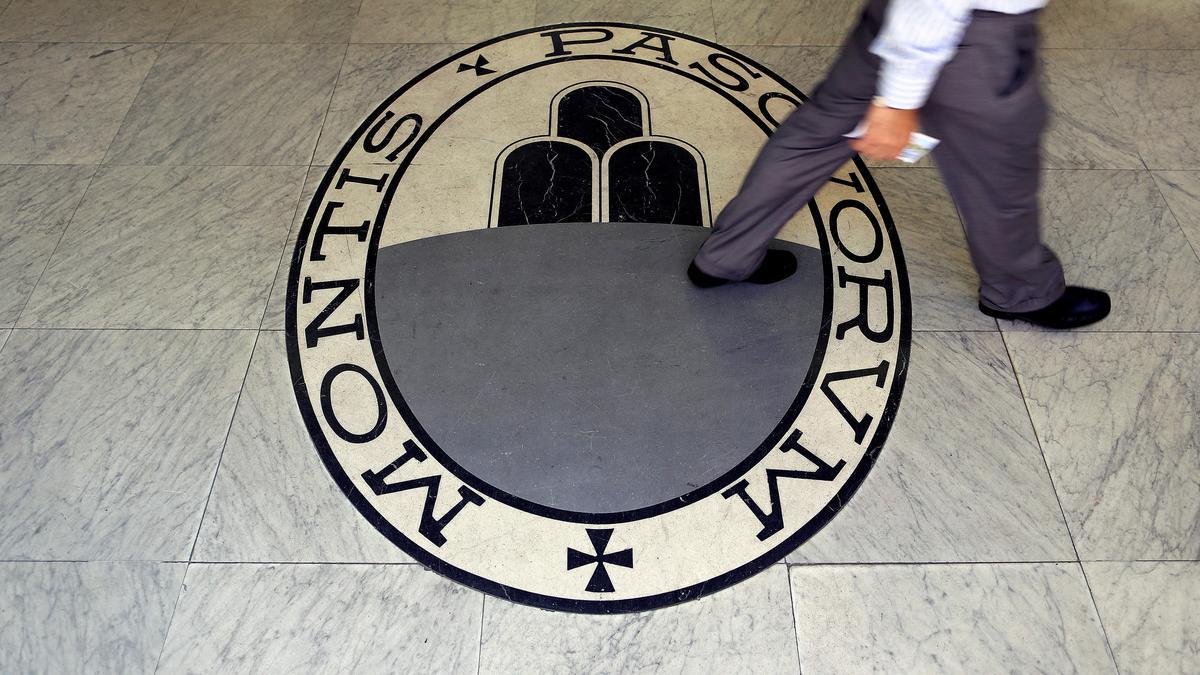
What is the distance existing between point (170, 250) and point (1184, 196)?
9.68ft

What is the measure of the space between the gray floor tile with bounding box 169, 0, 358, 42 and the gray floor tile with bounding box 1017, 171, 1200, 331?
242cm

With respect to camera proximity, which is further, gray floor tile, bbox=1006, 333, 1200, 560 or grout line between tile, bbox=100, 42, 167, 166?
grout line between tile, bbox=100, 42, 167, 166

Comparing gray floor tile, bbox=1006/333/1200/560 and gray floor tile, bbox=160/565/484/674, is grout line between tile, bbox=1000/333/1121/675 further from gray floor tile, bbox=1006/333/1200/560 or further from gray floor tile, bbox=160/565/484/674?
gray floor tile, bbox=160/565/484/674

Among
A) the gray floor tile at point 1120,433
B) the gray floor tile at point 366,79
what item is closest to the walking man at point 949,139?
the gray floor tile at point 1120,433

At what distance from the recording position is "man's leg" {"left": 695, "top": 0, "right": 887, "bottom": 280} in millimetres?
1460

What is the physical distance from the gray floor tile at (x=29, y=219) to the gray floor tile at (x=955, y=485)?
2126 mm

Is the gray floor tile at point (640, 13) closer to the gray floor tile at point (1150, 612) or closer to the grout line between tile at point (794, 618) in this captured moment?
the grout line between tile at point (794, 618)

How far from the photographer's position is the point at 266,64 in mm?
2580

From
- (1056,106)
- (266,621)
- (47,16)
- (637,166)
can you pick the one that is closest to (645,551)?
(266,621)

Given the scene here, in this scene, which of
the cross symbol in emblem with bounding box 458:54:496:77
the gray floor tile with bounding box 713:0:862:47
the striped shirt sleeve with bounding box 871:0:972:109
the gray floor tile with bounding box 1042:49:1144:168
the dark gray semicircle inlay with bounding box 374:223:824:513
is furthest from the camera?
the gray floor tile with bounding box 713:0:862:47

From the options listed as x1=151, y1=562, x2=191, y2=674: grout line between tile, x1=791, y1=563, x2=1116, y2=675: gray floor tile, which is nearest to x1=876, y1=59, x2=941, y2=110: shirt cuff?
x1=791, y1=563, x2=1116, y2=675: gray floor tile

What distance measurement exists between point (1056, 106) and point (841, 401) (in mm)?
1451

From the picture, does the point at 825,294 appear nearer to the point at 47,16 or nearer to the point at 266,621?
the point at 266,621

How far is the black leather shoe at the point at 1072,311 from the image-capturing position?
1910 millimetres
